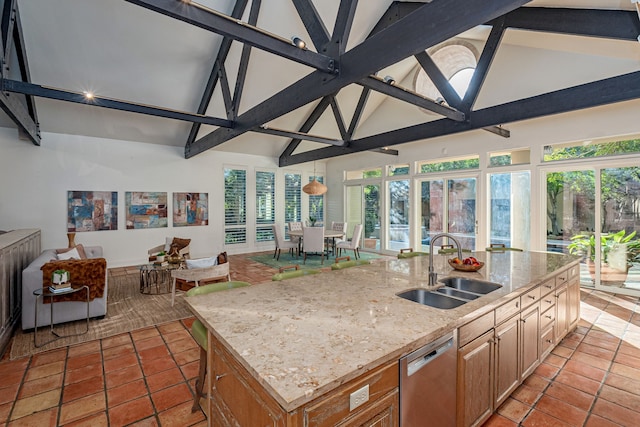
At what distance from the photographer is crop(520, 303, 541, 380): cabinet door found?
2151mm

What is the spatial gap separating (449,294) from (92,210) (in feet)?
23.7

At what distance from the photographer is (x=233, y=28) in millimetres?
2494

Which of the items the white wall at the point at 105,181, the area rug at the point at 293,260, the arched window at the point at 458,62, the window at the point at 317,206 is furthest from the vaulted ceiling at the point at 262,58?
the window at the point at 317,206

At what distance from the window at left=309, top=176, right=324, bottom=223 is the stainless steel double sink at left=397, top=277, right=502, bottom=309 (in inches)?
303

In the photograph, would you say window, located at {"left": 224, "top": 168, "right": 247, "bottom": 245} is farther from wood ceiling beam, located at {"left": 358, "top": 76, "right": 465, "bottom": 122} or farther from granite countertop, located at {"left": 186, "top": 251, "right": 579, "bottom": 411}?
granite countertop, located at {"left": 186, "top": 251, "right": 579, "bottom": 411}

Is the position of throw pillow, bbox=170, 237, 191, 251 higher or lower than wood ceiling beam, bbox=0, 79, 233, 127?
lower

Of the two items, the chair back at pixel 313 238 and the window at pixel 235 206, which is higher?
the window at pixel 235 206

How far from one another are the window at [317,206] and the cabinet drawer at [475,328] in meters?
8.21

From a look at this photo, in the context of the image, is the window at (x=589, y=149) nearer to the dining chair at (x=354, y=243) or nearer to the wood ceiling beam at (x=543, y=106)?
the wood ceiling beam at (x=543, y=106)

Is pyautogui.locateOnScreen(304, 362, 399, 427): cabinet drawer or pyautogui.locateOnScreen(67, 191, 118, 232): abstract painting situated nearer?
pyautogui.locateOnScreen(304, 362, 399, 427): cabinet drawer

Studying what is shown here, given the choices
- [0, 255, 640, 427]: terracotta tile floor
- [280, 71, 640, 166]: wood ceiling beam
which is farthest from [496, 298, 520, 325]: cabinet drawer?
[280, 71, 640, 166]: wood ceiling beam

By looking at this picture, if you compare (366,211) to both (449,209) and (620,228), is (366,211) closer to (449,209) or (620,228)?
(449,209)

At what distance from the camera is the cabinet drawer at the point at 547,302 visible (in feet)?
7.92

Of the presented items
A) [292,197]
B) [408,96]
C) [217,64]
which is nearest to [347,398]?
[408,96]
